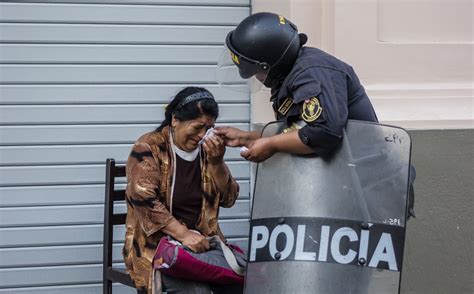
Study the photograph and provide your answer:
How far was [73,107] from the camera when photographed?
5.48 meters

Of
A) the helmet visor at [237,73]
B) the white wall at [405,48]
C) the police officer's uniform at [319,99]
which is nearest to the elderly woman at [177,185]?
the helmet visor at [237,73]

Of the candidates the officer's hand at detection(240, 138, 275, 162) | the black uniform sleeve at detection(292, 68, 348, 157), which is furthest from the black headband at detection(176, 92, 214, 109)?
the black uniform sleeve at detection(292, 68, 348, 157)

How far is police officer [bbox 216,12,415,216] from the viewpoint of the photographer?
3301mm

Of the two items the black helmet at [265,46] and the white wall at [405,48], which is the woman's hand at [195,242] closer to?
the black helmet at [265,46]

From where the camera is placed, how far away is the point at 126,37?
5.55 metres

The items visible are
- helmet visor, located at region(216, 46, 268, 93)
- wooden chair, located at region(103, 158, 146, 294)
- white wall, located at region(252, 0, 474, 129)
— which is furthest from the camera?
white wall, located at region(252, 0, 474, 129)

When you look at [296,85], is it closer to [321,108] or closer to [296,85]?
[296,85]

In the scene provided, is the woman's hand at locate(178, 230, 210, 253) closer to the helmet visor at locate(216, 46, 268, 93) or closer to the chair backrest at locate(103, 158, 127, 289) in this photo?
the helmet visor at locate(216, 46, 268, 93)

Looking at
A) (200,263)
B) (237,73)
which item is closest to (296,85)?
(237,73)

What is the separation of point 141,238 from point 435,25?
2395 millimetres

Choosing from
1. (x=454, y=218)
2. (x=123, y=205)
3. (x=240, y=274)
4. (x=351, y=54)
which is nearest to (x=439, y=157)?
(x=454, y=218)

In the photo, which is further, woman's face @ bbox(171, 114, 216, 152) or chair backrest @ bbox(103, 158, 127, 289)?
chair backrest @ bbox(103, 158, 127, 289)

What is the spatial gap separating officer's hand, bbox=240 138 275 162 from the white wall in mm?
1814

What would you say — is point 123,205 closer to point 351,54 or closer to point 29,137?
point 29,137
